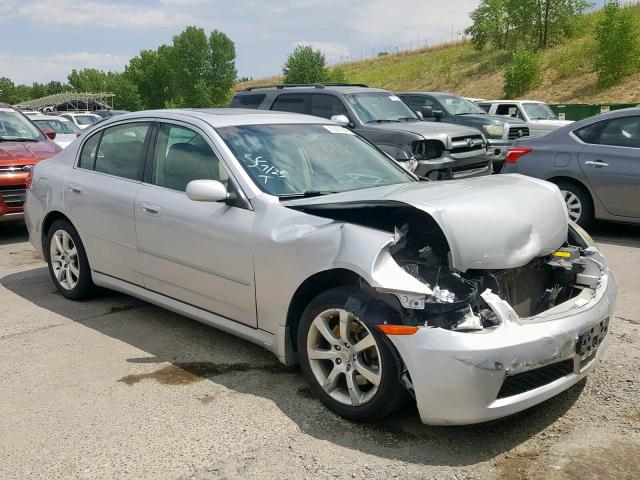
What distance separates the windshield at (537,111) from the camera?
18.9m

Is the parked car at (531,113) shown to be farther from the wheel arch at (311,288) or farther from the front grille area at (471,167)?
the wheel arch at (311,288)

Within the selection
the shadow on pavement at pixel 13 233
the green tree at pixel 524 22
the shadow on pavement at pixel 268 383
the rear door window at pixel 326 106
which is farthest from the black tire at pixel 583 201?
the green tree at pixel 524 22

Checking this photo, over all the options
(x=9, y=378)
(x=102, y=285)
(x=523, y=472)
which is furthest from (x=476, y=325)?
(x=102, y=285)

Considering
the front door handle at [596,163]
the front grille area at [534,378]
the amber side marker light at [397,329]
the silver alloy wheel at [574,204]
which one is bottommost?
the silver alloy wheel at [574,204]

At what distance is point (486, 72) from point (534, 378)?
51.6 meters

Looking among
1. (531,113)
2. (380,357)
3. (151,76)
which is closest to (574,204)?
(380,357)

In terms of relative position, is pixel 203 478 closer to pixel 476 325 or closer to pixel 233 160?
pixel 476 325

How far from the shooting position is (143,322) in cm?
528

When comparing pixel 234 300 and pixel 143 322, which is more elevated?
pixel 234 300

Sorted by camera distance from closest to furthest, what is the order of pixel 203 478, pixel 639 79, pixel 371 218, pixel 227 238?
pixel 203 478
pixel 371 218
pixel 227 238
pixel 639 79

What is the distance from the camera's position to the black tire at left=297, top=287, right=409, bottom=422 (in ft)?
10.8

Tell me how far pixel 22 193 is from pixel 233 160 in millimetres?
5241

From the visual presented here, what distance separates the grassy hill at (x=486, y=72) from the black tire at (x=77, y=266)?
34.2 m

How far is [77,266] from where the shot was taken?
5.69 meters
